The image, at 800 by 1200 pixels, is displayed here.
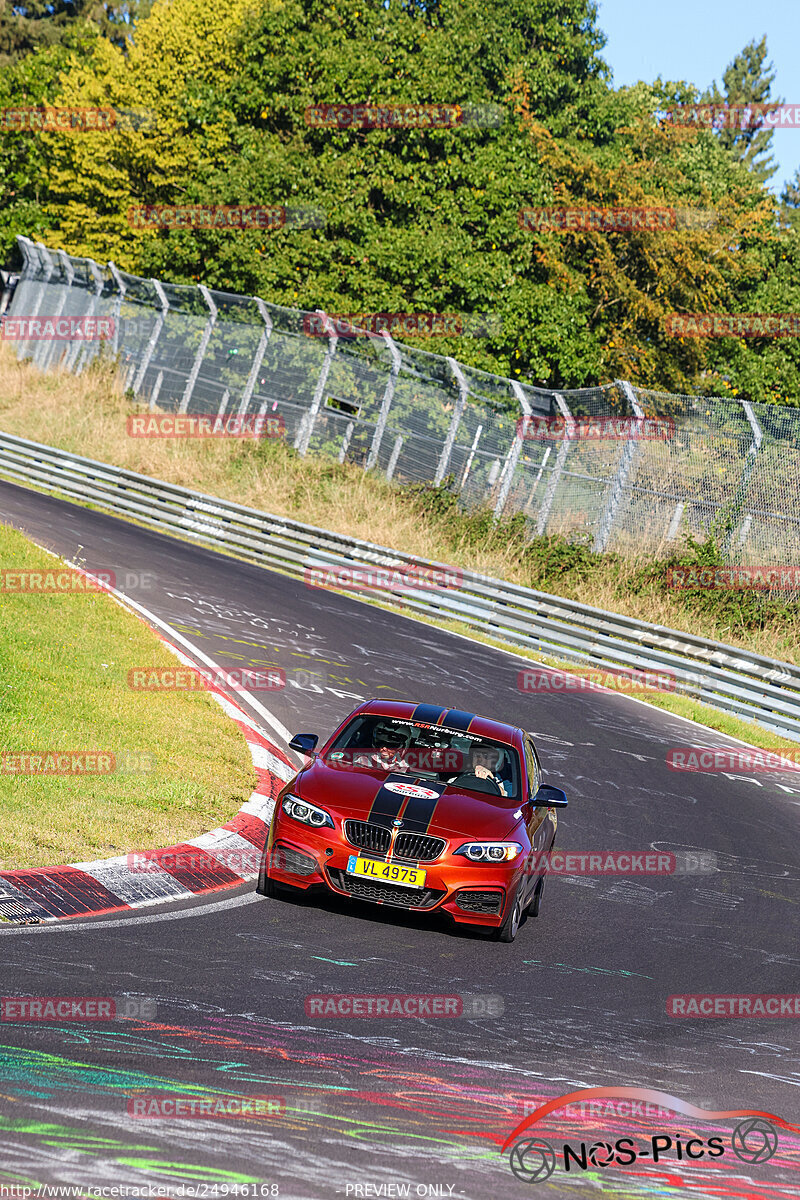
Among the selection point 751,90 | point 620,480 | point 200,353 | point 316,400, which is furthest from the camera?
point 751,90

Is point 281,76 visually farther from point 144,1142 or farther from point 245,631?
point 144,1142

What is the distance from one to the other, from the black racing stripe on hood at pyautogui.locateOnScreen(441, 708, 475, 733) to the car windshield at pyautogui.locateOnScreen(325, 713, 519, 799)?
68mm

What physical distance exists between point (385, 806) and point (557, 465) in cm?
1640

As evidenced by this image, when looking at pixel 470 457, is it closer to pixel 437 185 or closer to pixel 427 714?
pixel 437 185

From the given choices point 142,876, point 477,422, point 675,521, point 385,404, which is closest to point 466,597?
point 675,521

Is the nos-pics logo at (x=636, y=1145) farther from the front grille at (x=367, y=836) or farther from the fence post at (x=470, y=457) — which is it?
the fence post at (x=470, y=457)

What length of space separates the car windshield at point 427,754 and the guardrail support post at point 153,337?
24.2 meters

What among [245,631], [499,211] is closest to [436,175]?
[499,211]

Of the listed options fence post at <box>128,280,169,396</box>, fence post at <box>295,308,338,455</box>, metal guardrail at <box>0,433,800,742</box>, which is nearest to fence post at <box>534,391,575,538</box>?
metal guardrail at <box>0,433,800,742</box>

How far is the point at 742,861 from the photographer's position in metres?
11.9

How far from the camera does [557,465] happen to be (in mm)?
24125

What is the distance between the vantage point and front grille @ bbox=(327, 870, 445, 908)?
8.16 metres

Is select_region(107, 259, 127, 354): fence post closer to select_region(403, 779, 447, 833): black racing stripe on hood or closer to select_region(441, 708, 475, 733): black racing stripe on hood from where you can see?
select_region(441, 708, 475, 733): black racing stripe on hood

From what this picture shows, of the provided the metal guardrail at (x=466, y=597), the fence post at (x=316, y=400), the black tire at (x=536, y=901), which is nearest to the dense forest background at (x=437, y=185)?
the fence post at (x=316, y=400)
